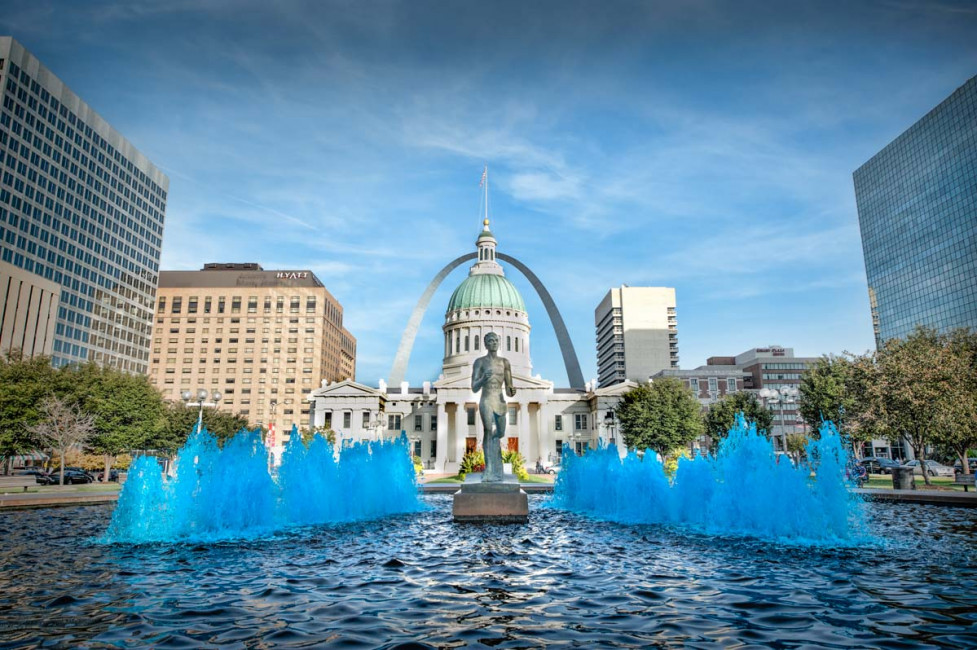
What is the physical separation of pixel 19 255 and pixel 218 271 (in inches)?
2704

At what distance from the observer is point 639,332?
15975 cm

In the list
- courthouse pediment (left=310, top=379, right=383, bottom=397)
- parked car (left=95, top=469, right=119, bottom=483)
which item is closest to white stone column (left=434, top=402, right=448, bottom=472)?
courthouse pediment (left=310, top=379, right=383, bottom=397)

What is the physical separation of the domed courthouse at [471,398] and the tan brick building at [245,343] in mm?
37015

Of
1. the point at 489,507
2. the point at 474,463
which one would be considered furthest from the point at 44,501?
the point at 474,463

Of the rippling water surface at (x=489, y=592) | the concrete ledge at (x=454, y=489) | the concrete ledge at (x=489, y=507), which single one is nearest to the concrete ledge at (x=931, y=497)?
the rippling water surface at (x=489, y=592)

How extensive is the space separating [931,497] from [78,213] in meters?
102

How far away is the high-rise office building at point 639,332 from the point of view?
157 meters

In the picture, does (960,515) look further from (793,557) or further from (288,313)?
(288,313)

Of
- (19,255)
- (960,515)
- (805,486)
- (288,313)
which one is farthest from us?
(288,313)

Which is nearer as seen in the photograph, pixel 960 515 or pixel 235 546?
pixel 235 546

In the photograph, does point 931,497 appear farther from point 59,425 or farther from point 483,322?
point 483,322

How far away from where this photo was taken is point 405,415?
310 ft

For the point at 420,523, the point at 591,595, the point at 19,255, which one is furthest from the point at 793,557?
the point at 19,255

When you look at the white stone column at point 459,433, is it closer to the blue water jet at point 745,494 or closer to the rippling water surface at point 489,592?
the blue water jet at point 745,494
